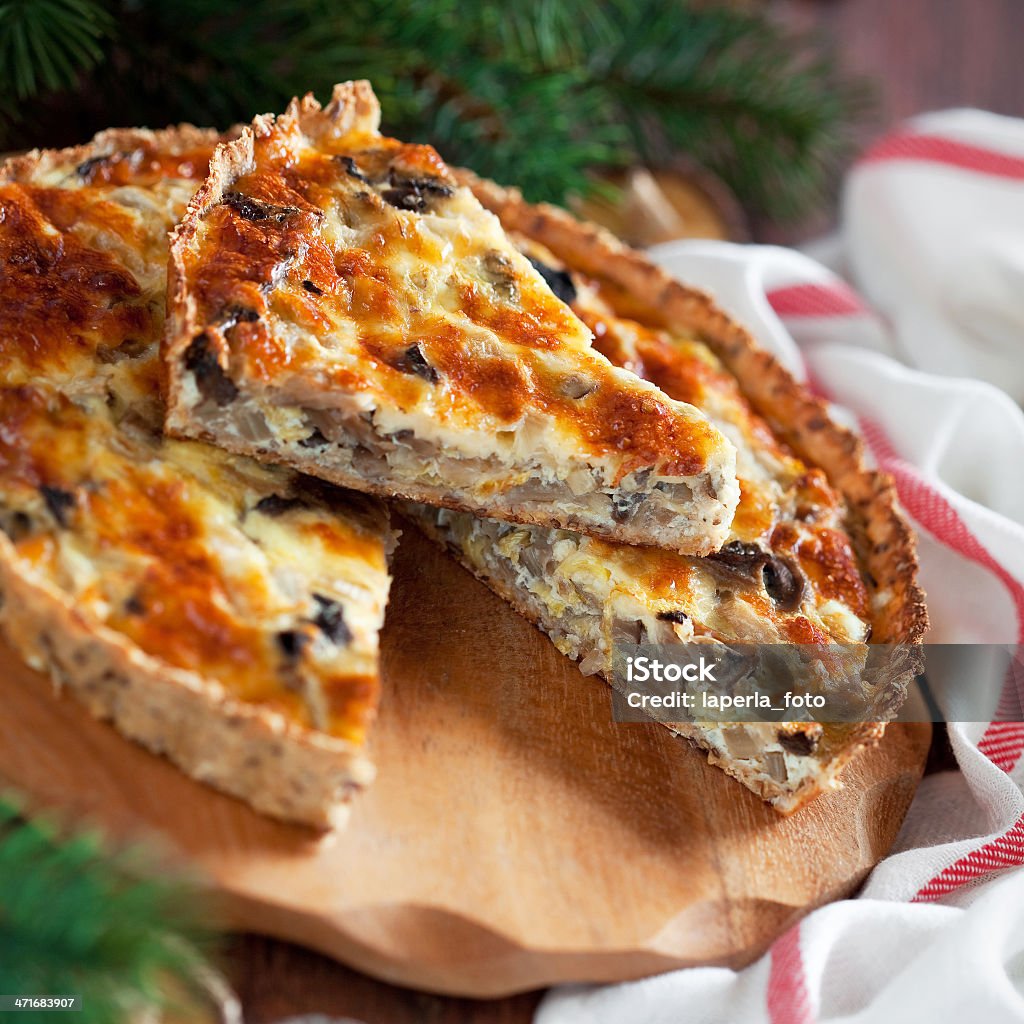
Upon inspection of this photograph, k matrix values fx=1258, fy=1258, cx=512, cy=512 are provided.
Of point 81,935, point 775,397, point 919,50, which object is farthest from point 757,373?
point 919,50

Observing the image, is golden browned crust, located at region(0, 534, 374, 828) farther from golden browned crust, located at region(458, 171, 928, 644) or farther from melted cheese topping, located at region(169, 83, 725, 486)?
golden browned crust, located at region(458, 171, 928, 644)

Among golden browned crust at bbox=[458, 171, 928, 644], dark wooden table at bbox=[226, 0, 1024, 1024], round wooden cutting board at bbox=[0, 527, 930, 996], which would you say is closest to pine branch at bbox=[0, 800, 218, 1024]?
round wooden cutting board at bbox=[0, 527, 930, 996]

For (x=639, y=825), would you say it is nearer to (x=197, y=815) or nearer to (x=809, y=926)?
(x=809, y=926)

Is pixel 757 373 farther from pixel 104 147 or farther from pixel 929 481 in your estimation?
pixel 104 147

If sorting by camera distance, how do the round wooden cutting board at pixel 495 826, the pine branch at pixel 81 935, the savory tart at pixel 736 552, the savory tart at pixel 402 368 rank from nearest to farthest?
the pine branch at pixel 81 935 < the round wooden cutting board at pixel 495 826 < the savory tart at pixel 402 368 < the savory tart at pixel 736 552

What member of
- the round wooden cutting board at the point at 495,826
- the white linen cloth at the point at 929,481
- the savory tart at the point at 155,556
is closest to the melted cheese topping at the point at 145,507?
the savory tart at the point at 155,556

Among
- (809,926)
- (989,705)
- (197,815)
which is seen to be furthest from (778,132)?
(197,815)

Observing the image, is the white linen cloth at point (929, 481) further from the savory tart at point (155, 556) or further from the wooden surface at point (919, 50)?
the wooden surface at point (919, 50)
